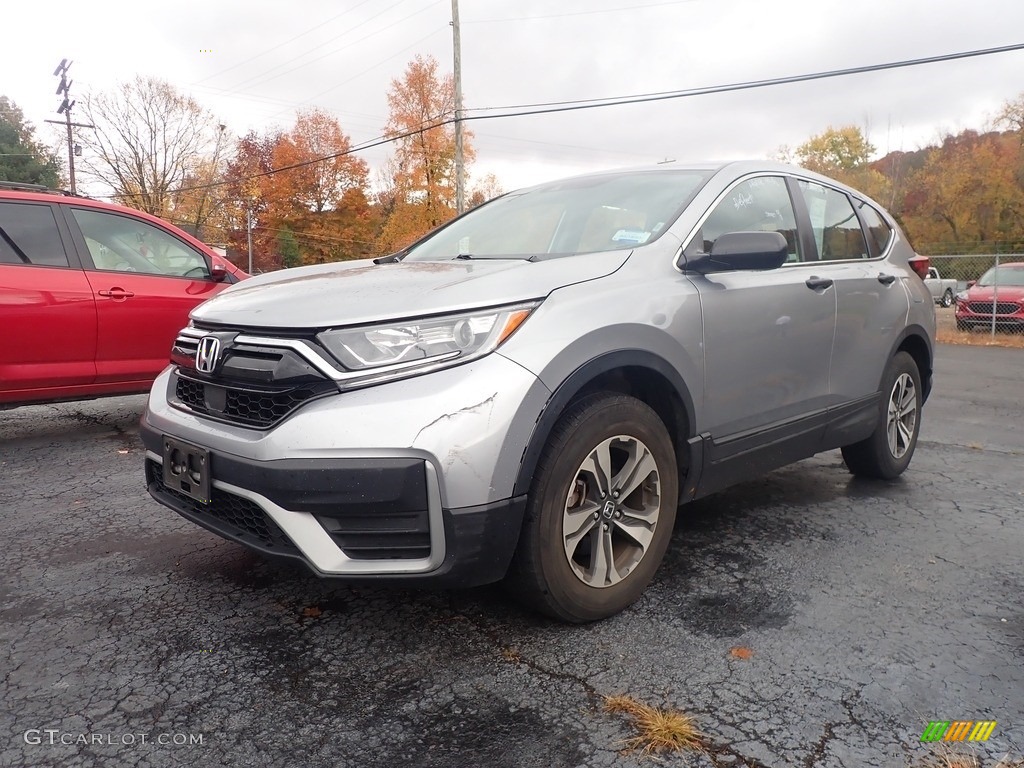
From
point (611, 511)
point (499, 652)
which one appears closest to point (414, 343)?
point (611, 511)

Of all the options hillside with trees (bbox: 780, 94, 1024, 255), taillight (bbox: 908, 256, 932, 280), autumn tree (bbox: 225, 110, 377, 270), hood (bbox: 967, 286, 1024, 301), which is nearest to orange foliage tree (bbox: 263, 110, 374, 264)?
autumn tree (bbox: 225, 110, 377, 270)

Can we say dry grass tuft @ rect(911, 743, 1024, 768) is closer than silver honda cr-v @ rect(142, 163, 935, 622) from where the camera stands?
Yes

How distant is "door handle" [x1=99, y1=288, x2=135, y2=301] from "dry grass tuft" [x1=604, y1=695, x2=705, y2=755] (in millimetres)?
4598

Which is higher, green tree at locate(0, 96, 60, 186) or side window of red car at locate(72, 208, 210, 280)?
green tree at locate(0, 96, 60, 186)

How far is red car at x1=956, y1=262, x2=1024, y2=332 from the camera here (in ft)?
49.5

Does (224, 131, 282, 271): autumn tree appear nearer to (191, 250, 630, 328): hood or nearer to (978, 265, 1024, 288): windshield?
(978, 265, 1024, 288): windshield

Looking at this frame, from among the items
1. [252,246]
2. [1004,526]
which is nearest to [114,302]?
[1004,526]

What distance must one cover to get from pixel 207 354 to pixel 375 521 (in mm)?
866

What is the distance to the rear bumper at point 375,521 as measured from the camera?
2113 mm

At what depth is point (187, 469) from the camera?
8.17ft

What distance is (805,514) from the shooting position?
152 inches

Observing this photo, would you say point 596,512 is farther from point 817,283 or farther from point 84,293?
point 84,293

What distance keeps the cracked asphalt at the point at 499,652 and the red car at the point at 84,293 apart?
1.51m

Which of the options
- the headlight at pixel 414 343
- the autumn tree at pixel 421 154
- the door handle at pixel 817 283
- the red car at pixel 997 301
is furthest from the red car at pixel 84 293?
the autumn tree at pixel 421 154
